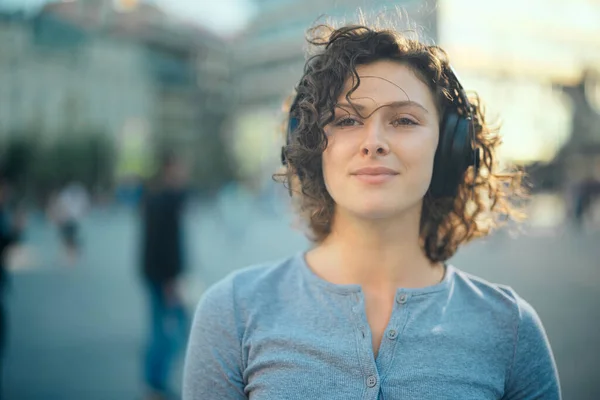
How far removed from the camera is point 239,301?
5.08 ft

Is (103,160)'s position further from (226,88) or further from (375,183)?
(375,183)

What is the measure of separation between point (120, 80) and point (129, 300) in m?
36.4

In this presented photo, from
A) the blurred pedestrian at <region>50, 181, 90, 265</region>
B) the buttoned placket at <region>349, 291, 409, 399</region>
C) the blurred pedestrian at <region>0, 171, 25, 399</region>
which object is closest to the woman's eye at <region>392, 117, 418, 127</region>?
the buttoned placket at <region>349, 291, 409, 399</region>

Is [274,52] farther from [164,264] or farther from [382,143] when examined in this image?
[382,143]

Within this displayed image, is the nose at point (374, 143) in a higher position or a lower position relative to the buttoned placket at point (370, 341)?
higher

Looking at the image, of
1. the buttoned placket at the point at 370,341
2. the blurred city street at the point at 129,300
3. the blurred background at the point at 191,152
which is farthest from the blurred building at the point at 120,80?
the buttoned placket at the point at 370,341

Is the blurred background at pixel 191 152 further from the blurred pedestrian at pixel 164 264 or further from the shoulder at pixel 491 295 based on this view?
the shoulder at pixel 491 295

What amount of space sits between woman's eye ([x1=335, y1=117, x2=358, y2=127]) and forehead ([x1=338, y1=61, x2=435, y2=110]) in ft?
0.18

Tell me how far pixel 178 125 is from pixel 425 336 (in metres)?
48.7

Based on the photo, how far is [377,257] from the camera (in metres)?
1.61

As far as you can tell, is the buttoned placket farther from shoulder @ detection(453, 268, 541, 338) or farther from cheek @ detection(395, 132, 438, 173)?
cheek @ detection(395, 132, 438, 173)

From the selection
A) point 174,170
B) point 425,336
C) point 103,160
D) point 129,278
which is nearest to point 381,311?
point 425,336

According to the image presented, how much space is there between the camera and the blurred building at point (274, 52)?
1.77 meters

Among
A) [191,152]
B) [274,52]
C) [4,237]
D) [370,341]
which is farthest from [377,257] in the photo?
[191,152]
